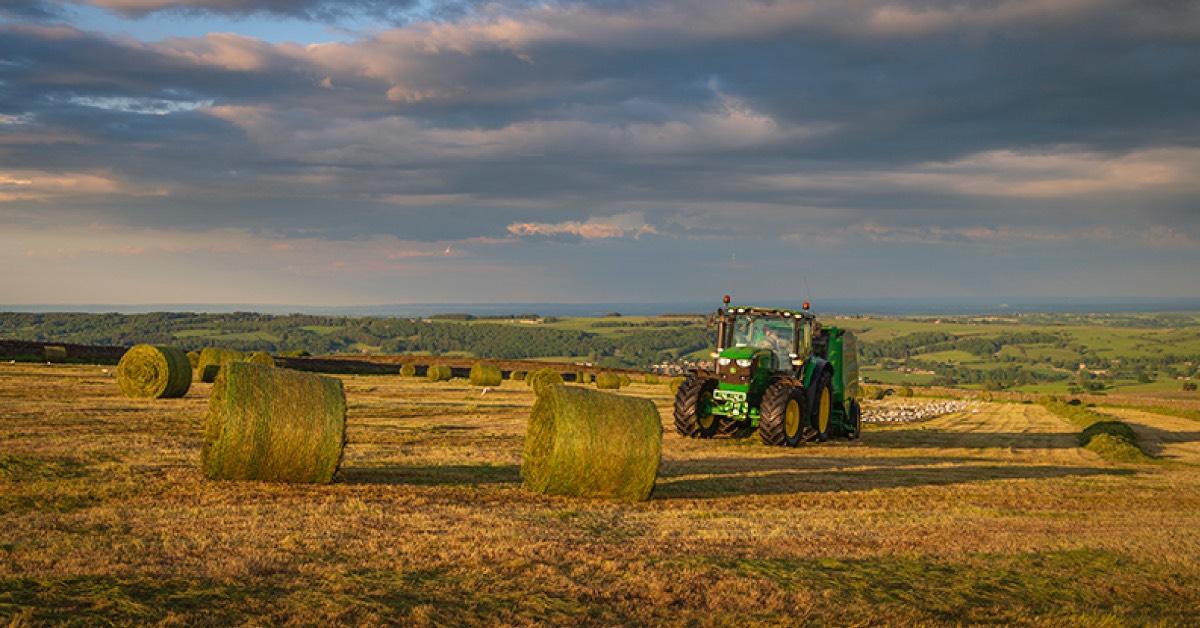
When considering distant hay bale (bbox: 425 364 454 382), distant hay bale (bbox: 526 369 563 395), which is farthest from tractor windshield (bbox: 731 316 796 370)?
distant hay bale (bbox: 425 364 454 382)

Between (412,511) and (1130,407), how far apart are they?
5574cm

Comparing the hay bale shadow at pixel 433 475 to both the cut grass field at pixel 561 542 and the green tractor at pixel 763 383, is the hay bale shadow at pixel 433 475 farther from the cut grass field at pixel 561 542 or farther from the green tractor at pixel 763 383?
the green tractor at pixel 763 383

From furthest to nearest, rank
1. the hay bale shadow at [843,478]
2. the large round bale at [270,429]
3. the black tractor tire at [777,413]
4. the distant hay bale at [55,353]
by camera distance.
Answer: the distant hay bale at [55,353], the black tractor tire at [777,413], the hay bale shadow at [843,478], the large round bale at [270,429]

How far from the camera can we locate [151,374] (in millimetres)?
28406

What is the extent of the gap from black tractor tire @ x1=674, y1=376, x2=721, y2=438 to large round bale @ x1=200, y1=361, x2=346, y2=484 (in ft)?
35.2

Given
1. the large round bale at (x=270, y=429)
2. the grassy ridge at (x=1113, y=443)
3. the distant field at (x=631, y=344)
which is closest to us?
the large round bale at (x=270, y=429)

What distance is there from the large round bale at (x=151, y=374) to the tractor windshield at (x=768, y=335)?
52.4 ft

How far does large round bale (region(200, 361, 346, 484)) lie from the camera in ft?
43.2

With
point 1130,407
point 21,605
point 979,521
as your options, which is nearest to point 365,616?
point 21,605

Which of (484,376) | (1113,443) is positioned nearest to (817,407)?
(1113,443)

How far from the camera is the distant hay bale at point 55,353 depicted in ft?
152

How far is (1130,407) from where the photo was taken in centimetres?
5722

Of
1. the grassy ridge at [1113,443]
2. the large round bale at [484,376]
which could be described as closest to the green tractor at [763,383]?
the grassy ridge at [1113,443]

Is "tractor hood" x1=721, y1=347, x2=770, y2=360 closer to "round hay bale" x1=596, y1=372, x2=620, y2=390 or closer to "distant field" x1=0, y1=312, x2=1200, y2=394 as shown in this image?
"round hay bale" x1=596, y1=372, x2=620, y2=390
